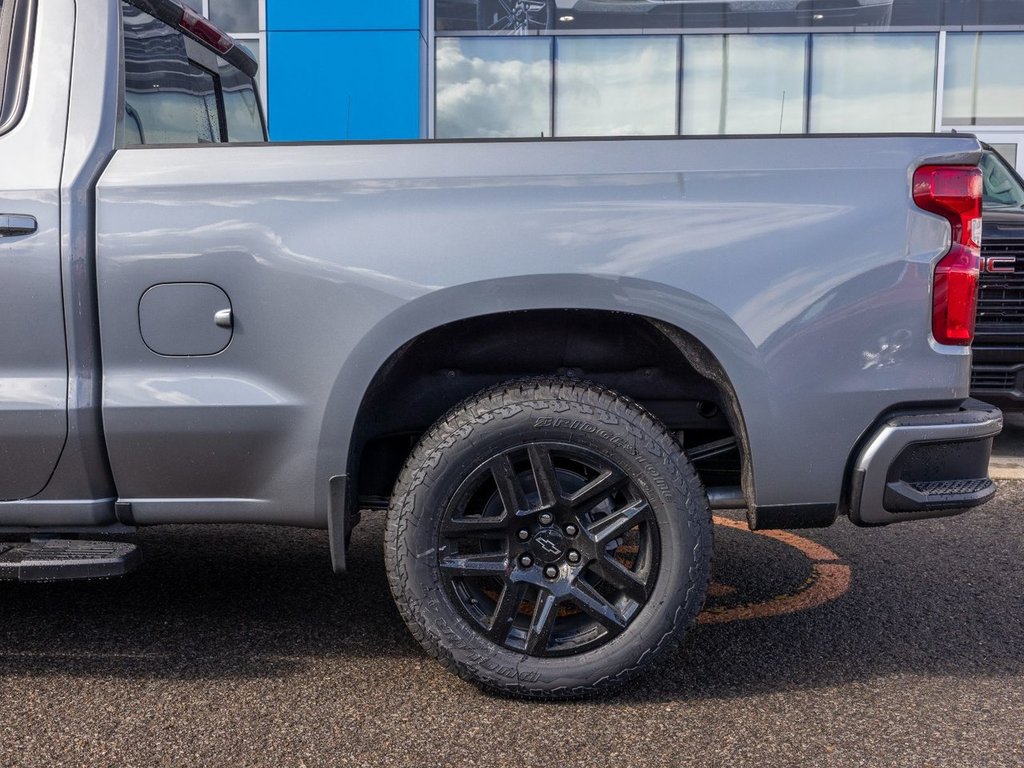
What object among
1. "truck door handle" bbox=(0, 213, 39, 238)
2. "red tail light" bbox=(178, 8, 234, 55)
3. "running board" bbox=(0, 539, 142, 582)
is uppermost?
"red tail light" bbox=(178, 8, 234, 55)

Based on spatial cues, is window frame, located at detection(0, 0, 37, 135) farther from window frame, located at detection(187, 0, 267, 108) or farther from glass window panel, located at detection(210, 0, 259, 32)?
glass window panel, located at detection(210, 0, 259, 32)

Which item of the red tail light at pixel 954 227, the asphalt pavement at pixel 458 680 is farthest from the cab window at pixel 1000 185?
the red tail light at pixel 954 227

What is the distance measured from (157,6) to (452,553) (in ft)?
6.26

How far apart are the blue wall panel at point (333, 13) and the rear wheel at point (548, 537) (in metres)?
13.1

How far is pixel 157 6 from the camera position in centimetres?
307

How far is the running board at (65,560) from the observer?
2523mm

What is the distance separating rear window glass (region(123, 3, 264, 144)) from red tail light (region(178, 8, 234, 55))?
33mm

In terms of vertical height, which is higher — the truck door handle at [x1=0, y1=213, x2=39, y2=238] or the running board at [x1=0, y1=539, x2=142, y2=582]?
the truck door handle at [x1=0, y1=213, x2=39, y2=238]

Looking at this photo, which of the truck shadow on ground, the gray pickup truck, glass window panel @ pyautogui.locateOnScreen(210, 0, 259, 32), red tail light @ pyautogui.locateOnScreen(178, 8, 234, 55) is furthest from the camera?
glass window panel @ pyautogui.locateOnScreen(210, 0, 259, 32)

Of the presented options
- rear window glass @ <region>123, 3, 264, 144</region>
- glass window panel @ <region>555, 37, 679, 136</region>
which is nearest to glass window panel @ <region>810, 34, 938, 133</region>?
glass window panel @ <region>555, 37, 679, 136</region>

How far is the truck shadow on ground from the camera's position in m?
2.86

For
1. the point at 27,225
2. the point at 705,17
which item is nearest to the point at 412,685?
the point at 27,225

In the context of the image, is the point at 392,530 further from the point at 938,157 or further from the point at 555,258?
the point at 938,157

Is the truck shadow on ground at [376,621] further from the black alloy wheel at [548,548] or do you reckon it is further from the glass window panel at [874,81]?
the glass window panel at [874,81]
